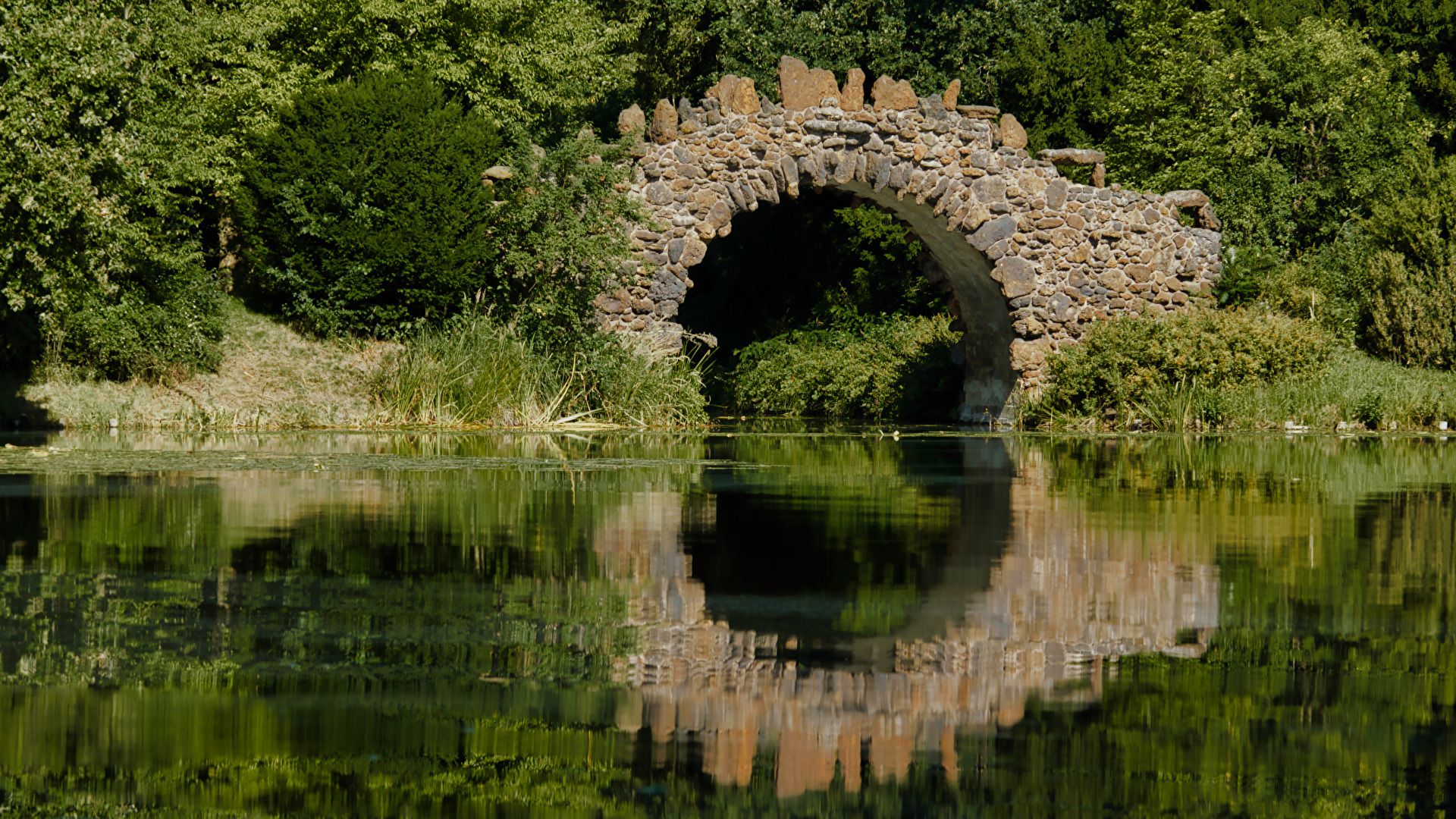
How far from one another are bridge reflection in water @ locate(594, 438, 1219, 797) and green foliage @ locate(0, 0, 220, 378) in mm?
8689

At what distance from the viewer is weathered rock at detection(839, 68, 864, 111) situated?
20.8m

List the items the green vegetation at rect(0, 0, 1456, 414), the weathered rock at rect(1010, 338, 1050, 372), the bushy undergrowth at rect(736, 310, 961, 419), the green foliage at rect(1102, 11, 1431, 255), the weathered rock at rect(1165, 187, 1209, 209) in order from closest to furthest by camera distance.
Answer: the green vegetation at rect(0, 0, 1456, 414), the weathered rock at rect(1010, 338, 1050, 372), the weathered rock at rect(1165, 187, 1209, 209), the bushy undergrowth at rect(736, 310, 961, 419), the green foliage at rect(1102, 11, 1431, 255)

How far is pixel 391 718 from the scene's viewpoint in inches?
132

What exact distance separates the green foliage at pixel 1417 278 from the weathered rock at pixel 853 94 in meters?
8.53

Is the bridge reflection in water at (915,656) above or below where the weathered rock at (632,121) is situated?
below

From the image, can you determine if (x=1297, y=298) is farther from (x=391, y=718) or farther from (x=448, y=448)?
(x=391, y=718)

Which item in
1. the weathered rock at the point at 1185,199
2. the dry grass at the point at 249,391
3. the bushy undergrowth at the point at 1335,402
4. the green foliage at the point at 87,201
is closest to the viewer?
the green foliage at the point at 87,201

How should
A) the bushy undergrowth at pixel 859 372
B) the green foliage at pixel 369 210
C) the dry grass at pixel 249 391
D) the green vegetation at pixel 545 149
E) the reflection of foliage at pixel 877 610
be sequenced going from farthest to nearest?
the bushy undergrowth at pixel 859 372
the green foliage at pixel 369 210
the dry grass at pixel 249 391
the green vegetation at pixel 545 149
the reflection of foliage at pixel 877 610

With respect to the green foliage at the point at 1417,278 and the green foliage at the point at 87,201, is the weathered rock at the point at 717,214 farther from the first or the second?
the green foliage at the point at 1417,278

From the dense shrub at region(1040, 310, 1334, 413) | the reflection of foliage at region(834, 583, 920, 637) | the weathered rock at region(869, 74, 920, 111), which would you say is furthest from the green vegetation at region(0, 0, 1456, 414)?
the reflection of foliage at region(834, 583, 920, 637)

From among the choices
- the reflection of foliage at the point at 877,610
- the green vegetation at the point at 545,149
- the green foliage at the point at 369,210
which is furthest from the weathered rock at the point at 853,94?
the reflection of foliage at the point at 877,610

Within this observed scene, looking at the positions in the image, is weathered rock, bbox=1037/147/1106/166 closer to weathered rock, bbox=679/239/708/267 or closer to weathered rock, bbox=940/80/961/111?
weathered rock, bbox=940/80/961/111

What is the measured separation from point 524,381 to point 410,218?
2.49 m

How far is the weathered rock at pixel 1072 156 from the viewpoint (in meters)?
21.8
